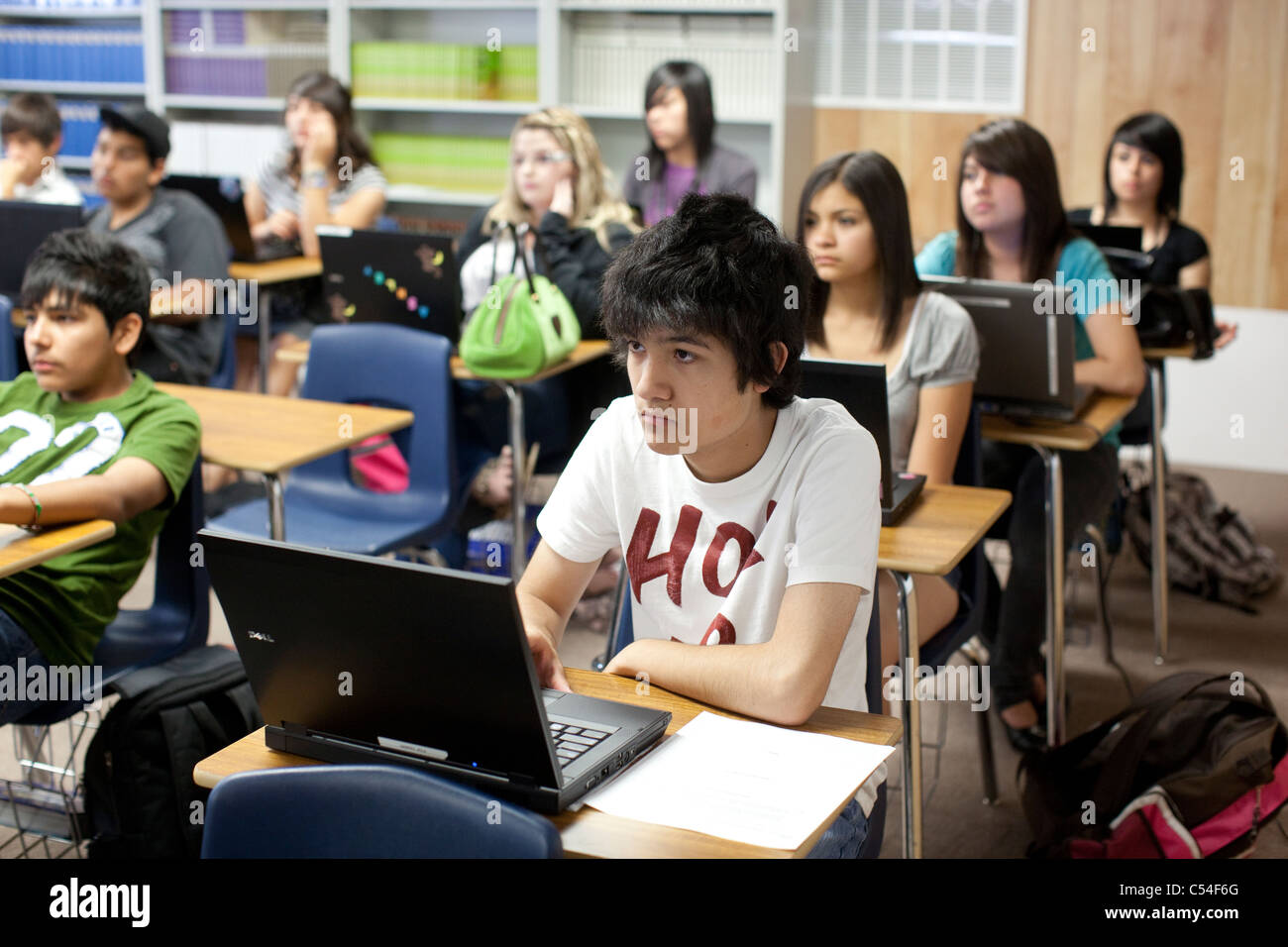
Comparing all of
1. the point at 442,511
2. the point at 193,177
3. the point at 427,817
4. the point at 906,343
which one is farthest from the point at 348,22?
the point at 427,817

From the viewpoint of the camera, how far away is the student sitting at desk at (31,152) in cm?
531

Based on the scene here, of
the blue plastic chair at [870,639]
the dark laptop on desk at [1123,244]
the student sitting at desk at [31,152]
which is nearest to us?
the blue plastic chair at [870,639]

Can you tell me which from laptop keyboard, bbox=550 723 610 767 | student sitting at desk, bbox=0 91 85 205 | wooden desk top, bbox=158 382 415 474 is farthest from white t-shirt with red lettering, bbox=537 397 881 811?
student sitting at desk, bbox=0 91 85 205

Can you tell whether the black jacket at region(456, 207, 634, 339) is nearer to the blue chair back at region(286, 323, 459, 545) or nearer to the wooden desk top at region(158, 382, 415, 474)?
the blue chair back at region(286, 323, 459, 545)

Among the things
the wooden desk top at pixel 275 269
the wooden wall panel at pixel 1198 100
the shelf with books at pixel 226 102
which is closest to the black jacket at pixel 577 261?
the wooden desk top at pixel 275 269

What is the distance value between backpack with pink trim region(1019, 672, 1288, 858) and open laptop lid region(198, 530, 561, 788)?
4.76ft

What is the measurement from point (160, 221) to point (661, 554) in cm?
313

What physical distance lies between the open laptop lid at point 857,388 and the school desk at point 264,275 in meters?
2.83

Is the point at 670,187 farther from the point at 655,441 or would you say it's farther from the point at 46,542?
the point at 655,441

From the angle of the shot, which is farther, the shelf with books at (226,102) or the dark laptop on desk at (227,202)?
the shelf with books at (226,102)

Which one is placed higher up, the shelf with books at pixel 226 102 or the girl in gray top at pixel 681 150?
the shelf with books at pixel 226 102

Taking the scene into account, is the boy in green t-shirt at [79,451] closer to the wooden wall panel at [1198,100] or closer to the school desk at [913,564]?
the school desk at [913,564]

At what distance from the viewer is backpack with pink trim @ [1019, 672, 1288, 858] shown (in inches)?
91.6
